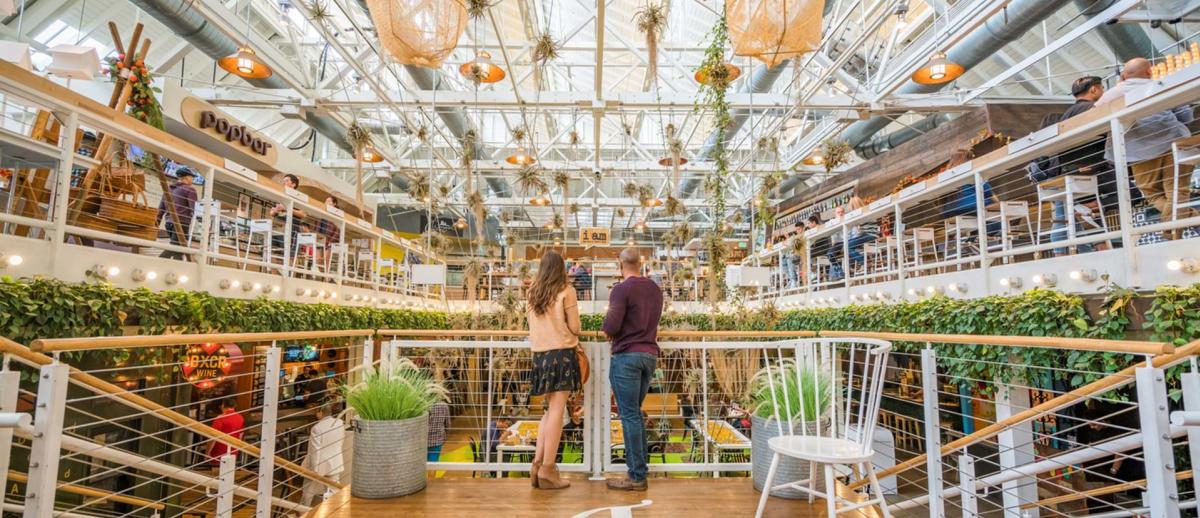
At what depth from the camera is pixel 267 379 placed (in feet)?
8.58

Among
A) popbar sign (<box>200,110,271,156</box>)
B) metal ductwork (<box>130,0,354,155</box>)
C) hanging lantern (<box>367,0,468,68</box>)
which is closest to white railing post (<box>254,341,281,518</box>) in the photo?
hanging lantern (<box>367,0,468,68</box>)

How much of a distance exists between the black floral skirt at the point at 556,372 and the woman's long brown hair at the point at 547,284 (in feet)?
0.84

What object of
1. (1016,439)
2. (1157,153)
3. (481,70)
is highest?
(481,70)

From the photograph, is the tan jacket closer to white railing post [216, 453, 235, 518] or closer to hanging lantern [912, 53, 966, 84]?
white railing post [216, 453, 235, 518]

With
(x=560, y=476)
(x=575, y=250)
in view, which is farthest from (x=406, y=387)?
(x=575, y=250)

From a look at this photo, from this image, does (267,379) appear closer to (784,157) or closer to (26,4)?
(26,4)

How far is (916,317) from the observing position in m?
5.23

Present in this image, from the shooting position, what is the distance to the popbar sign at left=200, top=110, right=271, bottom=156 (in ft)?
29.0

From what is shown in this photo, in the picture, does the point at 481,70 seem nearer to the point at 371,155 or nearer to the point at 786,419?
the point at 371,155

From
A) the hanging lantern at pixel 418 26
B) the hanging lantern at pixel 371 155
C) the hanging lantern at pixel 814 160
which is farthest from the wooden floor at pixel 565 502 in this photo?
the hanging lantern at pixel 371 155

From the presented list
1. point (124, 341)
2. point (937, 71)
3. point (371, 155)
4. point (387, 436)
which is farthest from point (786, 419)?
point (371, 155)

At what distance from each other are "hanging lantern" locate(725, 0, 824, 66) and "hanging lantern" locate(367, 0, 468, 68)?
57.0 inches

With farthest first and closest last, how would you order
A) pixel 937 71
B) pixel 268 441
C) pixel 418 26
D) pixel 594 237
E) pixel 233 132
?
pixel 594 237 < pixel 233 132 < pixel 937 71 < pixel 418 26 < pixel 268 441

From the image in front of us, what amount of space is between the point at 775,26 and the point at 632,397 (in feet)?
6.89
